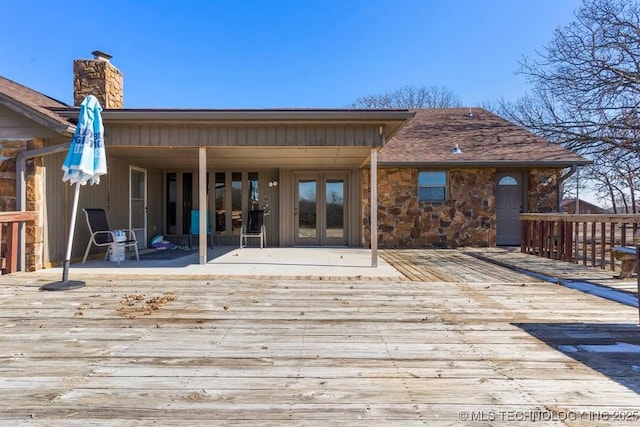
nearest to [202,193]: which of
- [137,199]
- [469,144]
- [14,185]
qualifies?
[14,185]

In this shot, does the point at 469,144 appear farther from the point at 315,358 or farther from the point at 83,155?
the point at 315,358

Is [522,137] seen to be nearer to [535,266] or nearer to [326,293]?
[535,266]

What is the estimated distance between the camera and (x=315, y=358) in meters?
2.32

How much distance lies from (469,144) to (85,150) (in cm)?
847

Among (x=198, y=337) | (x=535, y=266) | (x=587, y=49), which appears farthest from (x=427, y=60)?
(x=198, y=337)

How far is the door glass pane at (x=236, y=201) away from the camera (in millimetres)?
9609

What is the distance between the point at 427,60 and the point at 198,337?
1563 cm

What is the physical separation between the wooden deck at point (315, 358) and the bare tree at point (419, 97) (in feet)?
63.6

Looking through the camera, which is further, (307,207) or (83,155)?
(307,207)

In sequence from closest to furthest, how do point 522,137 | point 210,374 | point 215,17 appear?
point 210,374, point 522,137, point 215,17

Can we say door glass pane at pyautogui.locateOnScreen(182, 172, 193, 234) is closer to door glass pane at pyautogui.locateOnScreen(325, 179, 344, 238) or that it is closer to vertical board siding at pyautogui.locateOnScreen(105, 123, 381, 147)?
door glass pane at pyautogui.locateOnScreen(325, 179, 344, 238)

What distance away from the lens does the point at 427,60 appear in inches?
612

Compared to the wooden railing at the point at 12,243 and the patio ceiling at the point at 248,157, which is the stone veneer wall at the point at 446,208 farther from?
the wooden railing at the point at 12,243

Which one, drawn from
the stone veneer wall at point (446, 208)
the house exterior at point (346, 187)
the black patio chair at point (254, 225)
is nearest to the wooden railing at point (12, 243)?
the house exterior at point (346, 187)
